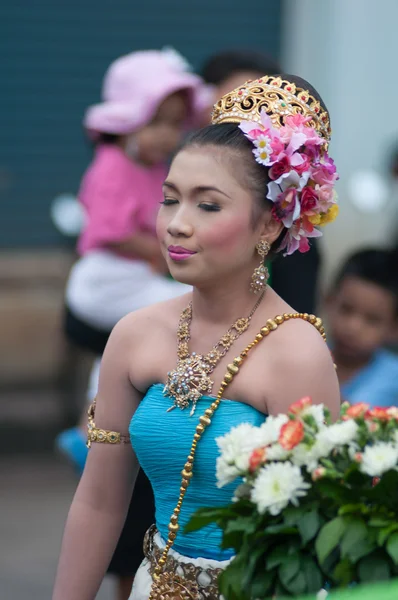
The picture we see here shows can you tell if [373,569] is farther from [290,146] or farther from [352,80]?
[352,80]

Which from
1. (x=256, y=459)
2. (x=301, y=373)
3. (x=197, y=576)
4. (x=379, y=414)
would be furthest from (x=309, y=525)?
(x=197, y=576)

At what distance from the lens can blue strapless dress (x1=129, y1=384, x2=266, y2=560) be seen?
2.54m

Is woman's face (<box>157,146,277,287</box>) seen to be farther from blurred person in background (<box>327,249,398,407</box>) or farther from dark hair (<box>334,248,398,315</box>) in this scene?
dark hair (<box>334,248,398,315</box>)

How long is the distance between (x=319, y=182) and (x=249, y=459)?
2.48ft

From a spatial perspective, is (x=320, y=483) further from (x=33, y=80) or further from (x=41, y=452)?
(x=33, y=80)

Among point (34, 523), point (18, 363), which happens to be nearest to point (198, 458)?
point (34, 523)

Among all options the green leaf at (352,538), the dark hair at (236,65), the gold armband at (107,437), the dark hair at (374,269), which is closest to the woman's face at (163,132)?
the dark hair at (236,65)

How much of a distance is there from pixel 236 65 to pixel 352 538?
253 centimetres

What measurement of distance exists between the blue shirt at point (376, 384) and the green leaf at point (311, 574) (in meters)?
2.36

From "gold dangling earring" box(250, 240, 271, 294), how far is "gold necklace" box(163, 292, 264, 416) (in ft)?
0.14

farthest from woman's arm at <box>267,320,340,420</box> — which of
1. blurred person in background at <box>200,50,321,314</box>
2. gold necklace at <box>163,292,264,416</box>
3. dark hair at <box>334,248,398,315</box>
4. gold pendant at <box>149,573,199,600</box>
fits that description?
dark hair at <box>334,248,398,315</box>

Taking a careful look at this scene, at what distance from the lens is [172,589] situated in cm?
264

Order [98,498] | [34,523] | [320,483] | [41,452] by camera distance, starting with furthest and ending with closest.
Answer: [41,452] → [34,523] → [98,498] → [320,483]

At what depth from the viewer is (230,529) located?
2.16m
